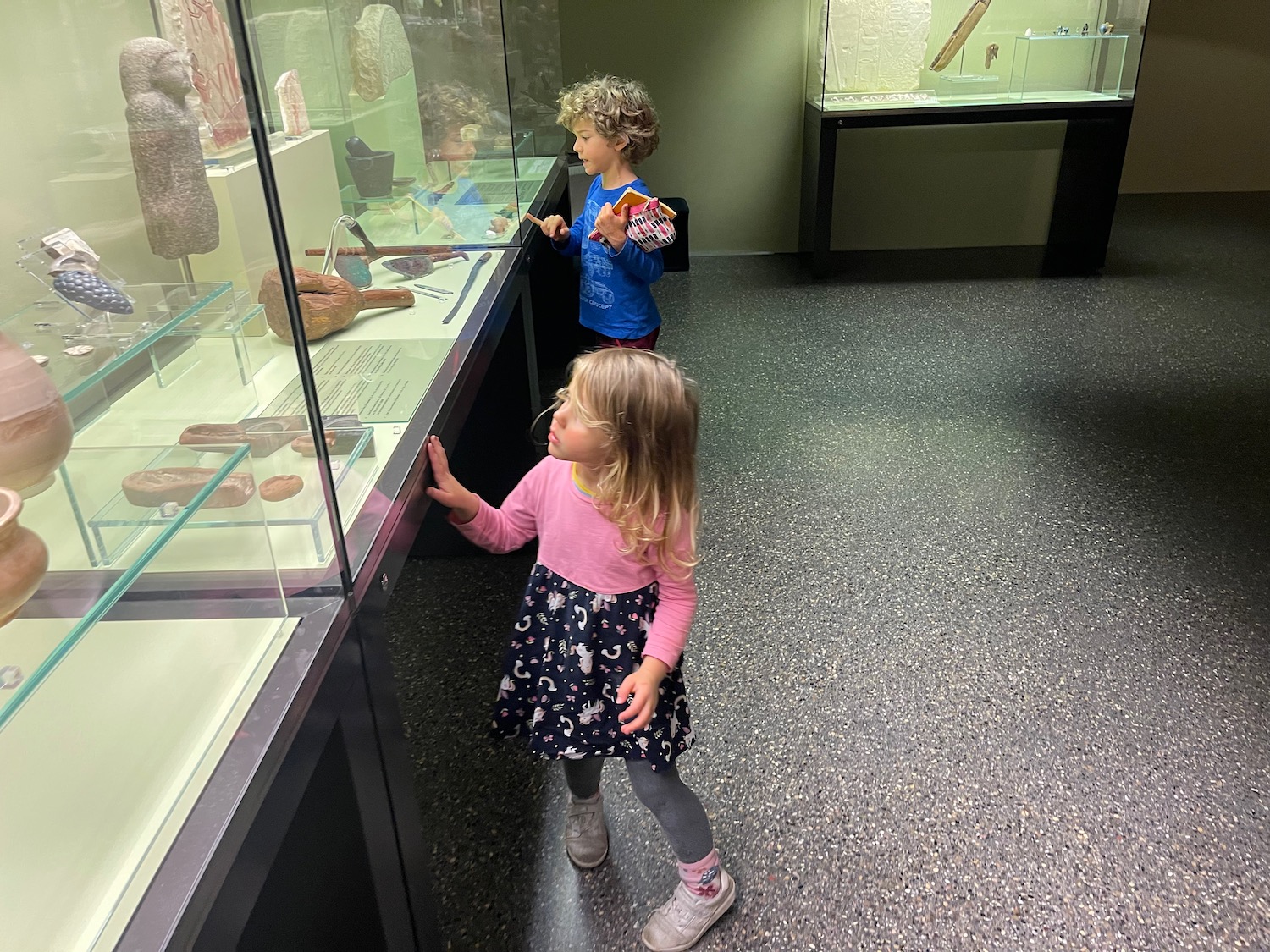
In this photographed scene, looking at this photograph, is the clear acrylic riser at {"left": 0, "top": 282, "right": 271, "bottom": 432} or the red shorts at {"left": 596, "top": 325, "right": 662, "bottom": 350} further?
the red shorts at {"left": 596, "top": 325, "right": 662, "bottom": 350}

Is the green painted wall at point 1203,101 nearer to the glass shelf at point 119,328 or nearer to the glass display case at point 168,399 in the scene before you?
the glass display case at point 168,399

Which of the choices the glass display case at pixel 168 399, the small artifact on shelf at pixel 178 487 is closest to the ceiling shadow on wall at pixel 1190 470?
the glass display case at pixel 168 399

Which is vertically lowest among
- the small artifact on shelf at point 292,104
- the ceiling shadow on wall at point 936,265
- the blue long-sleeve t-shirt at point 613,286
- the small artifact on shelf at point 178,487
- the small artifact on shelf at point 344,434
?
the ceiling shadow on wall at point 936,265

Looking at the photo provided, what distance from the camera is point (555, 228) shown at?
2.65m

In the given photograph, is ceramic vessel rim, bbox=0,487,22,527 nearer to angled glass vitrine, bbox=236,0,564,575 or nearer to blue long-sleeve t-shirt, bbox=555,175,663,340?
angled glass vitrine, bbox=236,0,564,575

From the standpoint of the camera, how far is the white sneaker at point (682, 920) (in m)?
1.50

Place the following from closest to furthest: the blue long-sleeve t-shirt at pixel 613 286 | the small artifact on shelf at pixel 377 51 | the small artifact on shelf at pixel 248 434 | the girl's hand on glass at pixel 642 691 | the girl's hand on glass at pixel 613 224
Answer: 1. the small artifact on shelf at pixel 248 434
2. the girl's hand on glass at pixel 642 691
3. the small artifact on shelf at pixel 377 51
4. the girl's hand on glass at pixel 613 224
5. the blue long-sleeve t-shirt at pixel 613 286

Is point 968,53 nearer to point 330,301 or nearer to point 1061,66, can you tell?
point 1061,66

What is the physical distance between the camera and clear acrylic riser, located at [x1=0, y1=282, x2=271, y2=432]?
2.88 ft

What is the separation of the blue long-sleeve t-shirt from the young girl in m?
1.27

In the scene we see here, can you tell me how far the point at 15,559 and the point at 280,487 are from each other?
0.90 feet

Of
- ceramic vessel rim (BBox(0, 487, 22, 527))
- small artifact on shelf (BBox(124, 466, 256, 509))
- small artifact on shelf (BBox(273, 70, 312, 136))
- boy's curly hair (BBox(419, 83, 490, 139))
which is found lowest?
small artifact on shelf (BBox(124, 466, 256, 509))

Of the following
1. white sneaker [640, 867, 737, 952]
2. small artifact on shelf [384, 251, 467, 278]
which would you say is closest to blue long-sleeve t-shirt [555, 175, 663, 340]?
small artifact on shelf [384, 251, 467, 278]

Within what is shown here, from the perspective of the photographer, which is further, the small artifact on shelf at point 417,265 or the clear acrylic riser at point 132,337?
the small artifact on shelf at point 417,265
